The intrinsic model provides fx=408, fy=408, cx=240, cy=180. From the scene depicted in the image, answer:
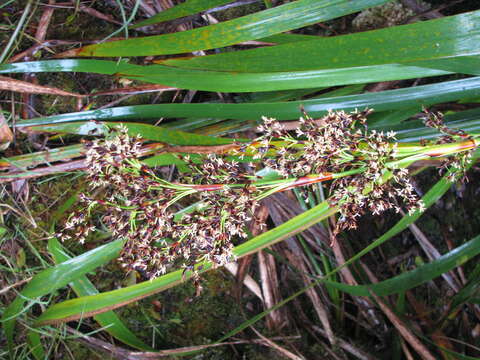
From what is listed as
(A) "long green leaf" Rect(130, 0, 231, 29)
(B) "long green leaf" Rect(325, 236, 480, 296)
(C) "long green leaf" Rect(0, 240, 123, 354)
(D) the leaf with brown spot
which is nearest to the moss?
(A) "long green leaf" Rect(130, 0, 231, 29)

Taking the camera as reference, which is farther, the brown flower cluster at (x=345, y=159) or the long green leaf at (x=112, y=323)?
the long green leaf at (x=112, y=323)

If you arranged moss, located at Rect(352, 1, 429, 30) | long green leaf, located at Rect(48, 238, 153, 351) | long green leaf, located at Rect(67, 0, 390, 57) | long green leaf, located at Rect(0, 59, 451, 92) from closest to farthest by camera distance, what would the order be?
long green leaf, located at Rect(67, 0, 390, 57)
long green leaf, located at Rect(0, 59, 451, 92)
long green leaf, located at Rect(48, 238, 153, 351)
moss, located at Rect(352, 1, 429, 30)

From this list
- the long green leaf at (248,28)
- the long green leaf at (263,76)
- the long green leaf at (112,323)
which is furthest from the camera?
the long green leaf at (112,323)

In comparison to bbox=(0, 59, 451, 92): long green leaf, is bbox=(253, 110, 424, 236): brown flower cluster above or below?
below

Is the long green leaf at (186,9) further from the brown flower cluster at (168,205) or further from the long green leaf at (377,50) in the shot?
the brown flower cluster at (168,205)

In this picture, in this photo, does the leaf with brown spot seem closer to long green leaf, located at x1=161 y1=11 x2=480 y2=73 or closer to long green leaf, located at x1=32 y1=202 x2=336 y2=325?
long green leaf, located at x1=161 y1=11 x2=480 y2=73

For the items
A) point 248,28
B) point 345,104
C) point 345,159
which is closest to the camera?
point 345,159

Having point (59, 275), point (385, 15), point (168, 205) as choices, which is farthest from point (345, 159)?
point (59, 275)

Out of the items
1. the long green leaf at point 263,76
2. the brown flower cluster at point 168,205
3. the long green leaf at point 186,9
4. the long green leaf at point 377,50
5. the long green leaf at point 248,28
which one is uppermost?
the long green leaf at point 186,9

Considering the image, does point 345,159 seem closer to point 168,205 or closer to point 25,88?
point 168,205

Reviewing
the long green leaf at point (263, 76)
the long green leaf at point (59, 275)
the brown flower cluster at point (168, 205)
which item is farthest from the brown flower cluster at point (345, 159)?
the long green leaf at point (59, 275)
